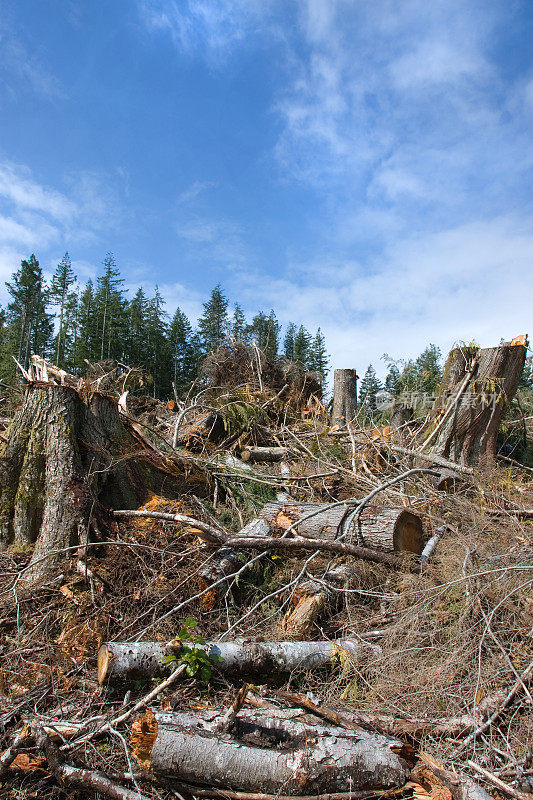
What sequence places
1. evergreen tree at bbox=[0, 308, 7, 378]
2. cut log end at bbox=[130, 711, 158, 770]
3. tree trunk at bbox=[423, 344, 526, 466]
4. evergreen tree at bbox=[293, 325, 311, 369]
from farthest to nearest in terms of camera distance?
1. evergreen tree at bbox=[293, 325, 311, 369]
2. evergreen tree at bbox=[0, 308, 7, 378]
3. tree trunk at bbox=[423, 344, 526, 466]
4. cut log end at bbox=[130, 711, 158, 770]

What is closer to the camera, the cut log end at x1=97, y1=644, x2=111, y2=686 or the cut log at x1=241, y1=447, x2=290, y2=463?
the cut log end at x1=97, y1=644, x2=111, y2=686

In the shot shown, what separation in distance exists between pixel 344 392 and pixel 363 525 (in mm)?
6158

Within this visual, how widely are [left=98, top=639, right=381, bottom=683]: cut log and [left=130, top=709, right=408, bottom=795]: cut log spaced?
468 millimetres

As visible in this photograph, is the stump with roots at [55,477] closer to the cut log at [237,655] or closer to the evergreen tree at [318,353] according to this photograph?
the cut log at [237,655]

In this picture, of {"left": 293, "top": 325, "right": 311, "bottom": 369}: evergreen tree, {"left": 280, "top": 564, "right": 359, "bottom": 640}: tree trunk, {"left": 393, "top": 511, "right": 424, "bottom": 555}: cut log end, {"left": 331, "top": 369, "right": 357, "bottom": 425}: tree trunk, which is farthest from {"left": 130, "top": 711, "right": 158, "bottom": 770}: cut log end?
{"left": 293, "top": 325, "right": 311, "bottom": 369}: evergreen tree

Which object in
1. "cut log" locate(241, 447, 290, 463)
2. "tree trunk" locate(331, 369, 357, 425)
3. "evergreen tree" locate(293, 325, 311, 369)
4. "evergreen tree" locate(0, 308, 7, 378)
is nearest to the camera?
"cut log" locate(241, 447, 290, 463)

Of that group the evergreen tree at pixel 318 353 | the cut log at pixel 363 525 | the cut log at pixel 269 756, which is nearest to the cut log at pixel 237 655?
the cut log at pixel 269 756

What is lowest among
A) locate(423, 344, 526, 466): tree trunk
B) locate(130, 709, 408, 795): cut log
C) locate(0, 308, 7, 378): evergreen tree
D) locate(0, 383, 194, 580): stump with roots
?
locate(130, 709, 408, 795): cut log

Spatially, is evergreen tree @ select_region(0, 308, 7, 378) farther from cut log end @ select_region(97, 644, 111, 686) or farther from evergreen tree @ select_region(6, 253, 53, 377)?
cut log end @ select_region(97, 644, 111, 686)

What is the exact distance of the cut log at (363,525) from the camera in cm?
401

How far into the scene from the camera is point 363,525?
4.13 meters

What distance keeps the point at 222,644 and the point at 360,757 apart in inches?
44.2

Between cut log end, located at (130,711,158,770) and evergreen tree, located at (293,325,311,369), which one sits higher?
evergreen tree, located at (293,325,311,369)

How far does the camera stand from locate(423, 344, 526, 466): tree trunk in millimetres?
6047
